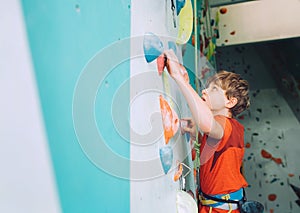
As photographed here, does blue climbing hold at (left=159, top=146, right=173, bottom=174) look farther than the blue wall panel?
Yes

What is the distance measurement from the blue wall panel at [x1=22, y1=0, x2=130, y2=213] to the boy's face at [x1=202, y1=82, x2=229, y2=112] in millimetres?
806

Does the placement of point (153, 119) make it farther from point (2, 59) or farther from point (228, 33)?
point (228, 33)

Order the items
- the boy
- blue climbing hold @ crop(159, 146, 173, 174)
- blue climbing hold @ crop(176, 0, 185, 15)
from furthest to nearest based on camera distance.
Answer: the boy < blue climbing hold @ crop(176, 0, 185, 15) < blue climbing hold @ crop(159, 146, 173, 174)

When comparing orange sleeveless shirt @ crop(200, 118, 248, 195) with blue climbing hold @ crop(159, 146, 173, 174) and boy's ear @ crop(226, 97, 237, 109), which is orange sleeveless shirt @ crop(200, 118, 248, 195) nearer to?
boy's ear @ crop(226, 97, 237, 109)

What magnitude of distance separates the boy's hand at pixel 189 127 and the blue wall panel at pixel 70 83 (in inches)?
21.8

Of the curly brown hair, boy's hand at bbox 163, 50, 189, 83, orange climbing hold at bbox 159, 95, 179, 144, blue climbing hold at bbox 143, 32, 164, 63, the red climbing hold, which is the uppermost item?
the curly brown hair

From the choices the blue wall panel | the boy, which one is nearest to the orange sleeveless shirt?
the boy

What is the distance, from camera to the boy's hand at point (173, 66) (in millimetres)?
862

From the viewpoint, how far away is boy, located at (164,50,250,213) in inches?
47.1

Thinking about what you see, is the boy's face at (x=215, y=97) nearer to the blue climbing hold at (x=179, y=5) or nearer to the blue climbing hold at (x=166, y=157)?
the blue climbing hold at (x=179, y=5)

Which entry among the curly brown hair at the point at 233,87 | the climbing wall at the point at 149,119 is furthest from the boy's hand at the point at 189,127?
the curly brown hair at the point at 233,87

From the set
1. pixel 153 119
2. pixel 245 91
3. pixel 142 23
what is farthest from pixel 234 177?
pixel 142 23

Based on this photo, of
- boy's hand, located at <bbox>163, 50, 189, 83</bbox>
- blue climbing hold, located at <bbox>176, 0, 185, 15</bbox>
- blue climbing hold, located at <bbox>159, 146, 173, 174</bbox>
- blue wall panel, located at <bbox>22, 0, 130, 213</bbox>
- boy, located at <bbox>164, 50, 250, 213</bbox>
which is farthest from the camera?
boy, located at <bbox>164, 50, 250, 213</bbox>

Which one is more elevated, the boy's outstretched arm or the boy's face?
the boy's face
